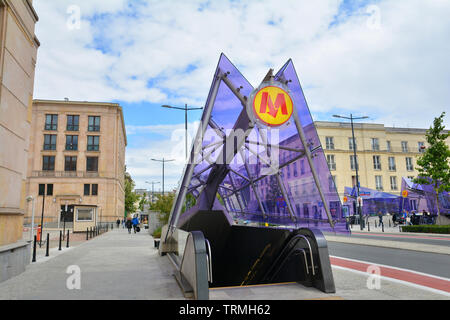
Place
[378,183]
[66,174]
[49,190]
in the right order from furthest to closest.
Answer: [378,183] < [66,174] < [49,190]

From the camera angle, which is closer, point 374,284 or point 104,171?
point 374,284

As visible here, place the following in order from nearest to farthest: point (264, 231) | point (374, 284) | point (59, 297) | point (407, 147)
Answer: point (59, 297), point (374, 284), point (264, 231), point (407, 147)

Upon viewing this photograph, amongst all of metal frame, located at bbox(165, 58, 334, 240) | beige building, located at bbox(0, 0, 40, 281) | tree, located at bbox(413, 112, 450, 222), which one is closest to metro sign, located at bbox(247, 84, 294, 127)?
metal frame, located at bbox(165, 58, 334, 240)

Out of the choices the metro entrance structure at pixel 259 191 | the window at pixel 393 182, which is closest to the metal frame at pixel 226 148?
the metro entrance structure at pixel 259 191

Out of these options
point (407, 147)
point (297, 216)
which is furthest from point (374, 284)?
point (407, 147)

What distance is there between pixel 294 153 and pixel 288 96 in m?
1.91

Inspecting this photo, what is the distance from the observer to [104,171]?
5462cm

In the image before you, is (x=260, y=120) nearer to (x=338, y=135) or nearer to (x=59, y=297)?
(x=59, y=297)

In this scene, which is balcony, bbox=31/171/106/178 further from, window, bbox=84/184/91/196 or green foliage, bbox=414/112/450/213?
green foliage, bbox=414/112/450/213

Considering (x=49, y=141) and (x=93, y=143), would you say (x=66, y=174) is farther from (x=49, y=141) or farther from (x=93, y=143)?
(x=93, y=143)

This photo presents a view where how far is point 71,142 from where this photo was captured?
55.0 metres

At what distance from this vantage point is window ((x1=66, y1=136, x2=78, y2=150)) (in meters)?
54.9

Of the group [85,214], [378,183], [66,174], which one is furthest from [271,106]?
[378,183]

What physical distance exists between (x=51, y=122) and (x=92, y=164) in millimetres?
9466
